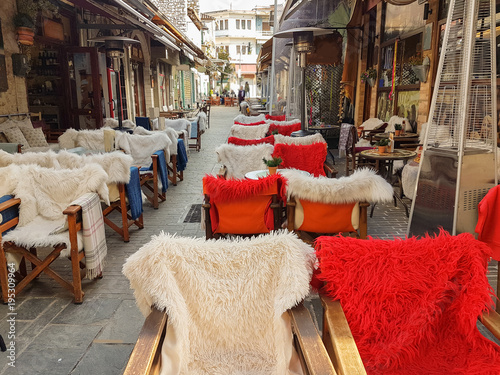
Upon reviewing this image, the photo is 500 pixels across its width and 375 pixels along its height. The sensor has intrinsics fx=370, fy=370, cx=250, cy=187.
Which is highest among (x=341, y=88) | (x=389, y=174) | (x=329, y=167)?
(x=341, y=88)

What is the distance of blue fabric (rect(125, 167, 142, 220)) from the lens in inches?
155

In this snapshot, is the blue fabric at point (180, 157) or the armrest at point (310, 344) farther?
the blue fabric at point (180, 157)

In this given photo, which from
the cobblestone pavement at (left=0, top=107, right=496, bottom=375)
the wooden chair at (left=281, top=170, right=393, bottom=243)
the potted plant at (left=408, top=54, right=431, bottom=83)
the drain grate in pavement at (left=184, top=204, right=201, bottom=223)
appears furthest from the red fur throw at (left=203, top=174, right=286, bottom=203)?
the potted plant at (left=408, top=54, right=431, bottom=83)

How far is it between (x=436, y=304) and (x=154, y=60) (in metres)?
16.3

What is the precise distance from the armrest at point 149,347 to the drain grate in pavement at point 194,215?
3162 mm

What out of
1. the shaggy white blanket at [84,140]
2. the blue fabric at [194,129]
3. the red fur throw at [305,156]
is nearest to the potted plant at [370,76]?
the blue fabric at [194,129]

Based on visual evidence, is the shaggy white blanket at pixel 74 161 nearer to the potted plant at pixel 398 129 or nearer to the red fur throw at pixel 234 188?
the red fur throw at pixel 234 188

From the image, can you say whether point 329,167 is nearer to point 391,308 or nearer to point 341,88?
point 391,308

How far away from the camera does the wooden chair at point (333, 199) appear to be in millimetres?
2588

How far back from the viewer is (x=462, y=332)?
1.65 metres

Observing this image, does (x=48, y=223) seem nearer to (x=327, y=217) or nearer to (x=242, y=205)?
(x=242, y=205)

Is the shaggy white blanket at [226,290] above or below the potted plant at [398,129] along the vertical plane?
below

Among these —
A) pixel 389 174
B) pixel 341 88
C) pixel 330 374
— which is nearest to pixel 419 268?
pixel 330 374

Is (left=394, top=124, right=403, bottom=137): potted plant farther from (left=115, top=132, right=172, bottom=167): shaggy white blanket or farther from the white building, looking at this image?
the white building
